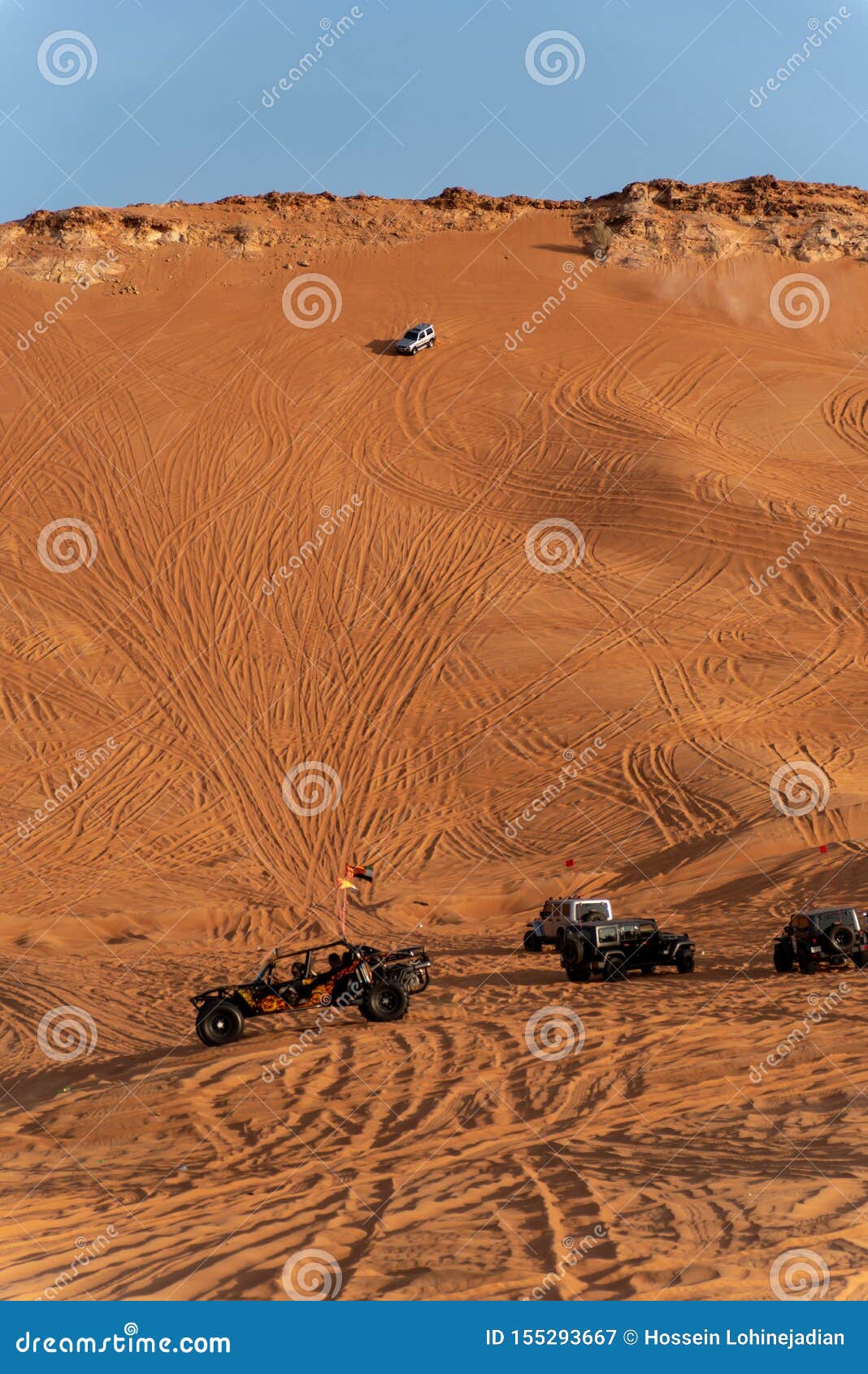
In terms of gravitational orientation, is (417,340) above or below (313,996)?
above

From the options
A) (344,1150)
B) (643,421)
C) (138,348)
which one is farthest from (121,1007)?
(138,348)

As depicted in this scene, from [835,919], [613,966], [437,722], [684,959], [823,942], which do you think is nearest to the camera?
[823,942]

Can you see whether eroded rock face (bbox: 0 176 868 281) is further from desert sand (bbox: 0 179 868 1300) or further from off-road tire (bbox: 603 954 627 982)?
off-road tire (bbox: 603 954 627 982)

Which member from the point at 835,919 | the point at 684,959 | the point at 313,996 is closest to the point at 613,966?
the point at 684,959

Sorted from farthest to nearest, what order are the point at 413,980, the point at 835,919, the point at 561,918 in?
the point at 561,918 → the point at 835,919 → the point at 413,980

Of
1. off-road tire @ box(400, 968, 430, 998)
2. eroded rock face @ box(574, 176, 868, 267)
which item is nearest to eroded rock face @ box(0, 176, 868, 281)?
eroded rock face @ box(574, 176, 868, 267)

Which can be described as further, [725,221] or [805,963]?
[725,221]

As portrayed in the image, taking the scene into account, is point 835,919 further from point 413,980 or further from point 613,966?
point 413,980

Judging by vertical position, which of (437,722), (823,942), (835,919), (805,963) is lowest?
(805,963)
